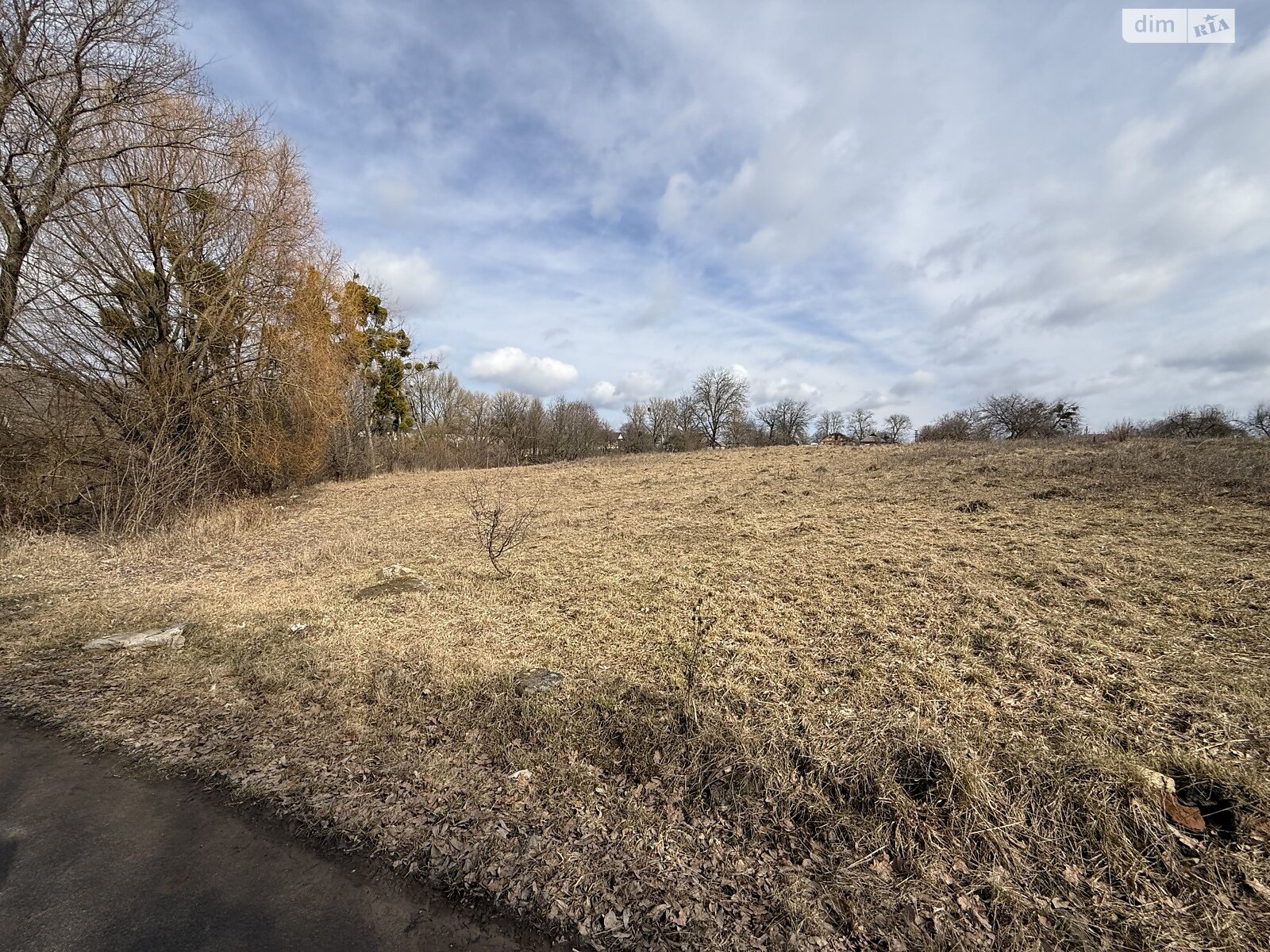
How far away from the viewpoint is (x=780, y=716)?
3594 mm

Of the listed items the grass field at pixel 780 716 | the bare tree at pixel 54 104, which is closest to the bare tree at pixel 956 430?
the grass field at pixel 780 716

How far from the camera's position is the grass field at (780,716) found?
7.92 ft

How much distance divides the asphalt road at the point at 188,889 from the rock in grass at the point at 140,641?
222 cm

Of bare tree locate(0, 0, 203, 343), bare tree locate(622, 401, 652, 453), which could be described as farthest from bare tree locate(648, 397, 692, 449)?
bare tree locate(0, 0, 203, 343)

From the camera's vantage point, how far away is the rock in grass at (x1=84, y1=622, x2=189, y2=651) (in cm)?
496

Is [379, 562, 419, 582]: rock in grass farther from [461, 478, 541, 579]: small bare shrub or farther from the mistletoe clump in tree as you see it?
the mistletoe clump in tree

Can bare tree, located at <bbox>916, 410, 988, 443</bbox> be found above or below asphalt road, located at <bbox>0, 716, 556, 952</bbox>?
above

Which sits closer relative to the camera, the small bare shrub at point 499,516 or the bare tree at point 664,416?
the small bare shrub at point 499,516

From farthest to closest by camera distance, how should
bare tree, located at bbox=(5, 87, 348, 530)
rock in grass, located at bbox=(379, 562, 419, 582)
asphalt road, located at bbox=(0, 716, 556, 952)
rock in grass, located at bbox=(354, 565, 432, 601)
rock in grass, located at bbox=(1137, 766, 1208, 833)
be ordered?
bare tree, located at bbox=(5, 87, 348, 530) < rock in grass, located at bbox=(379, 562, 419, 582) < rock in grass, located at bbox=(354, 565, 432, 601) < rock in grass, located at bbox=(1137, 766, 1208, 833) < asphalt road, located at bbox=(0, 716, 556, 952)

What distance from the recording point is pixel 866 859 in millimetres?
2592

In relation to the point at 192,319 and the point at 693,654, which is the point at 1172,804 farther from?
the point at 192,319

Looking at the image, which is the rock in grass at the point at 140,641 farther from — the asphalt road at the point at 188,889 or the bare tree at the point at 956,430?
the bare tree at the point at 956,430

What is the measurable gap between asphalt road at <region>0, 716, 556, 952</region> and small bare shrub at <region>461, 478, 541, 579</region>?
4204mm

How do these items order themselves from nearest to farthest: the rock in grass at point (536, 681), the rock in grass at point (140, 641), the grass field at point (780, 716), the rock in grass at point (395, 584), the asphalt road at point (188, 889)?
the asphalt road at point (188, 889) < the grass field at point (780, 716) < the rock in grass at point (536, 681) < the rock in grass at point (140, 641) < the rock in grass at point (395, 584)
